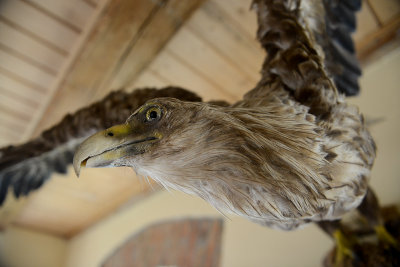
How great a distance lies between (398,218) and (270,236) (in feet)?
2.25

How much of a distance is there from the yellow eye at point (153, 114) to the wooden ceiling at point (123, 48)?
0.72 meters

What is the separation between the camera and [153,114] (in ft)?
2.11

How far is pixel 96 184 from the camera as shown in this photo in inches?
98.8

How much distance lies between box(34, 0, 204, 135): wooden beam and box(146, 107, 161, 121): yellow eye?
0.72 m

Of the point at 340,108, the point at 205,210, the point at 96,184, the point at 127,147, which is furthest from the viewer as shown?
the point at 96,184

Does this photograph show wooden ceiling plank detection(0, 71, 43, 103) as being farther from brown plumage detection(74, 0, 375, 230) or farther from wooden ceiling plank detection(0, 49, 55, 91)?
brown plumage detection(74, 0, 375, 230)

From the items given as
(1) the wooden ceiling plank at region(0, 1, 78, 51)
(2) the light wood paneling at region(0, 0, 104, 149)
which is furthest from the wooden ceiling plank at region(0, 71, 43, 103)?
(1) the wooden ceiling plank at region(0, 1, 78, 51)

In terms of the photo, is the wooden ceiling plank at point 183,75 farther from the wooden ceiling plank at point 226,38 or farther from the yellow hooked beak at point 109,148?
the yellow hooked beak at point 109,148

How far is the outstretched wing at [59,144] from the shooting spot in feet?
3.65

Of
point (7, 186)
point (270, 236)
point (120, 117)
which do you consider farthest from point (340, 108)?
point (7, 186)

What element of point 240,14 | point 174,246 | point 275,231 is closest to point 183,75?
point 240,14

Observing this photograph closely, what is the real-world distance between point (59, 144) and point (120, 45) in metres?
0.48

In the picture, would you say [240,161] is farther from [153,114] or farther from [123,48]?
[123,48]

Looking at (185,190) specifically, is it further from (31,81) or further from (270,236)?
(31,81)
